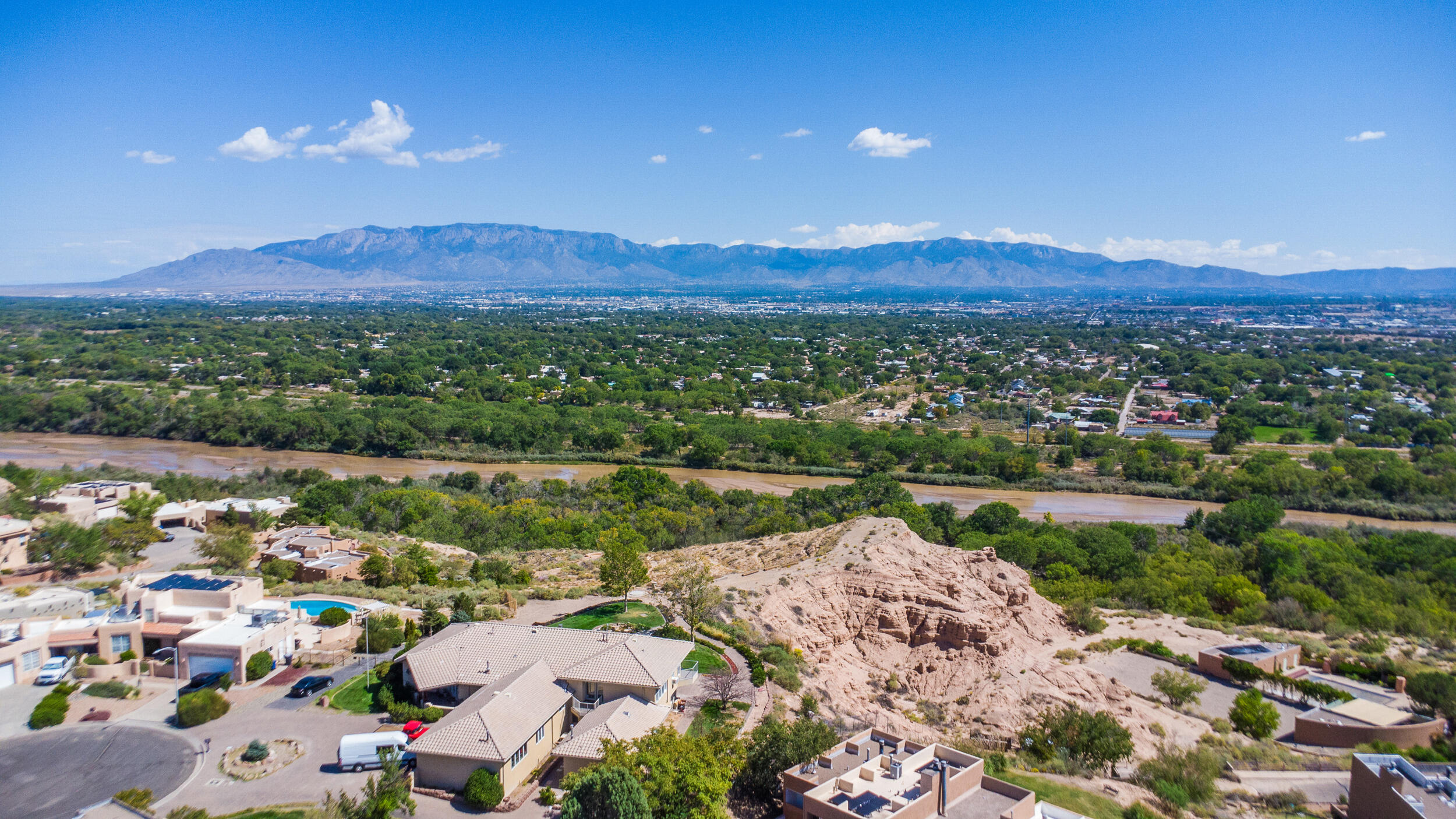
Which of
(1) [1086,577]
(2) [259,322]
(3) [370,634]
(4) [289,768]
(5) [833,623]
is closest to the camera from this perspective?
(4) [289,768]

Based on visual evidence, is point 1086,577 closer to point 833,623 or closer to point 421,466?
point 833,623

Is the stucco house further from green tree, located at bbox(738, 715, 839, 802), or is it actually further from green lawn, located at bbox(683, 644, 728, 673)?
green tree, located at bbox(738, 715, 839, 802)

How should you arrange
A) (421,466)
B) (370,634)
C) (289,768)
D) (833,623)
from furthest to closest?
(421,466) → (833,623) → (370,634) → (289,768)

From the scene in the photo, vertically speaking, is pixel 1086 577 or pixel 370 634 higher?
pixel 370 634

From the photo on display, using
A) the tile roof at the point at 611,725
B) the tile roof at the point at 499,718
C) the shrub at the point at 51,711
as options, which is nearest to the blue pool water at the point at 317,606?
the shrub at the point at 51,711

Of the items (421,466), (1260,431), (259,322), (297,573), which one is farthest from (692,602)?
(259,322)

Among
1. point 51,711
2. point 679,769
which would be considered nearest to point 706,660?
point 679,769

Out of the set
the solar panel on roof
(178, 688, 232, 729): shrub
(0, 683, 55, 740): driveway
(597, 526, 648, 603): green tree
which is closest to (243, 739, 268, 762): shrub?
(178, 688, 232, 729): shrub

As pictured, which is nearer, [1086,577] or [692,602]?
[692,602]
